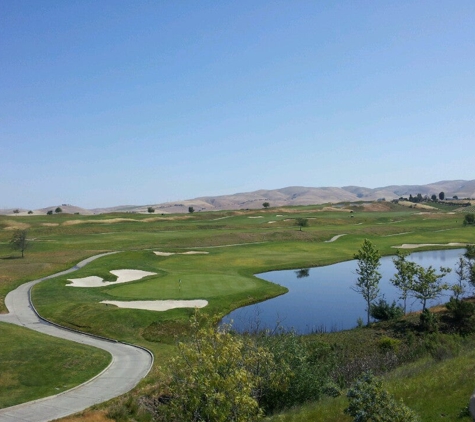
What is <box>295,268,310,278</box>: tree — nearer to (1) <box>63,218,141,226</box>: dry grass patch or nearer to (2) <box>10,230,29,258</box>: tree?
(2) <box>10,230,29,258</box>: tree

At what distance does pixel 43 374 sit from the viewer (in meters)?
28.5

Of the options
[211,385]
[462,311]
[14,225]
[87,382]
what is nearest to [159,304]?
[87,382]

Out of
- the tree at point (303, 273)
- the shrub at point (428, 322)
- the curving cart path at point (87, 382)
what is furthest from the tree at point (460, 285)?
the curving cart path at point (87, 382)

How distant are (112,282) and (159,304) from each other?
15382 millimetres

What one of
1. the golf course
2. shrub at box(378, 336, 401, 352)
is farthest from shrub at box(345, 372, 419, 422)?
shrub at box(378, 336, 401, 352)

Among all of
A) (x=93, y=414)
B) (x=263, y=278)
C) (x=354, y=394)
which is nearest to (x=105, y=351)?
(x=93, y=414)

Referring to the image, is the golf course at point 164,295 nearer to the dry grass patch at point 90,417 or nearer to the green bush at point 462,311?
the dry grass patch at point 90,417

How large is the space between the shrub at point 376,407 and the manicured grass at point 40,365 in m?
18.6

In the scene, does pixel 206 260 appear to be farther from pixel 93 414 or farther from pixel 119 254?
pixel 93 414

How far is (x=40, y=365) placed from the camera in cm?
2953

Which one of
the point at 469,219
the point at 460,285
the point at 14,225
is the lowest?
the point at 460,285

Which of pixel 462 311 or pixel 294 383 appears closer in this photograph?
pixel 294 383

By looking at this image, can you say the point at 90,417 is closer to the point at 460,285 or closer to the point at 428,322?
the point at 428,322

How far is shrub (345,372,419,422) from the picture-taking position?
13778 millimetres
